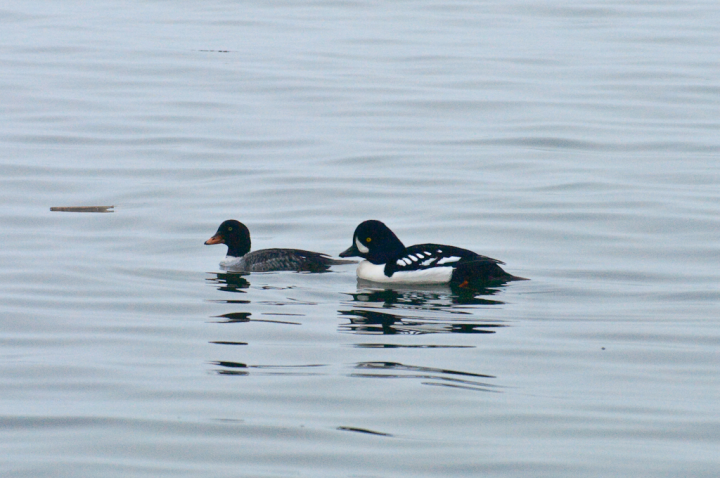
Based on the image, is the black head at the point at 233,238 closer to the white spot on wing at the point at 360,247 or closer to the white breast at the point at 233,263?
the white breast at the point at 233,263

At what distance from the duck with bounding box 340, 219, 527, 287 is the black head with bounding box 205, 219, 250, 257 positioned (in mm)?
1188

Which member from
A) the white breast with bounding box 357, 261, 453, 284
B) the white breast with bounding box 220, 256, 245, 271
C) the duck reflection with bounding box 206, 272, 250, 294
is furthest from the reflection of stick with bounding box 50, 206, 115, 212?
the white breast with bounding box 357, 261, 453, 284

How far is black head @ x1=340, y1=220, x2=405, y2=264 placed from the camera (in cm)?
1131

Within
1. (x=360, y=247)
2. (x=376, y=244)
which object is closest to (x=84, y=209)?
(x=360, y=247)

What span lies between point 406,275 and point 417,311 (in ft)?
4.36

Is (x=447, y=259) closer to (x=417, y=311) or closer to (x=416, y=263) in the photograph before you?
(x=416, y=263)

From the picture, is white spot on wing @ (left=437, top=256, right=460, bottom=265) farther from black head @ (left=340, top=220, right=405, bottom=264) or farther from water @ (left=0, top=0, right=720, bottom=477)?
black head @ (left=340, top=220, right=405, bottom=264)

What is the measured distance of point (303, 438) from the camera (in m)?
6.26

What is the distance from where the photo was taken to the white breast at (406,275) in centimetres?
1084

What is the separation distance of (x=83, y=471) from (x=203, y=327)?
10.8 ft

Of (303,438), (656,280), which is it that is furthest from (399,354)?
(656,280)

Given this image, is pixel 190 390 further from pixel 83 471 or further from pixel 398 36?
pixel 398 36

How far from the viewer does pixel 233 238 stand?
12.3 meters

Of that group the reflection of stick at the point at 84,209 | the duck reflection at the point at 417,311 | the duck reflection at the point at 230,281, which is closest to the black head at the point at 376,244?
the duck reflection at the point at 417,311
